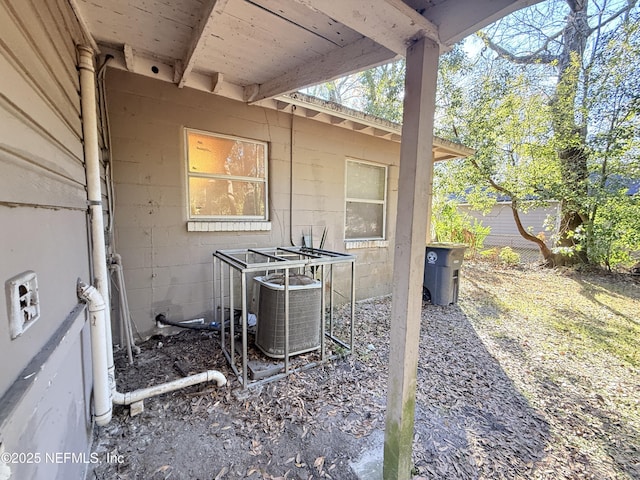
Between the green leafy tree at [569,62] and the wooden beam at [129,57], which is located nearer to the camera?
the wooden beam at [129,57]

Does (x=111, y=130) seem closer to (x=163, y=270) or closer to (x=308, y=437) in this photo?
(x=163, y=270)

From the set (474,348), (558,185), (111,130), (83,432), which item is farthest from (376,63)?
(558,185)

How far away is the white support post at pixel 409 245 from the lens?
56.0 inches

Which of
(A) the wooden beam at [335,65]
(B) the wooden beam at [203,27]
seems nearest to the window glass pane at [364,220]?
(A) the wooden beam at [335,65]

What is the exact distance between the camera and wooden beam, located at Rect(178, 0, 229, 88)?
5.51ft

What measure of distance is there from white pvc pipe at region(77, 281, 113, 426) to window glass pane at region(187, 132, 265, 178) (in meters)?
1.95

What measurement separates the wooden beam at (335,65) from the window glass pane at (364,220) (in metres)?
2.39

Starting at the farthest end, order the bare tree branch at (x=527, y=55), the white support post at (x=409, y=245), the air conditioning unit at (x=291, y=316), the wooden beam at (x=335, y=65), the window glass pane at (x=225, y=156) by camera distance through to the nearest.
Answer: the bare tree branch at (x=527, y=55)
the window glass pane at (x=225, y=156)
the air conditioning unit at (x=291, y=316)
the wooden beam at (x=335, y=65)
the white support post at (x=409, y=245)

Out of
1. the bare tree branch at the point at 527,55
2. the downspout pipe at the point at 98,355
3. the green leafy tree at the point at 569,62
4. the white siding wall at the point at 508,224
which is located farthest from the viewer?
the white siding wall at the point at 508,224

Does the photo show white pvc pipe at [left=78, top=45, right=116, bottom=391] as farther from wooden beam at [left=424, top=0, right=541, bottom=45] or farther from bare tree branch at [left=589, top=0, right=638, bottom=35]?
bare tree branch at [left=589, top=0, right=638, bottom=35]

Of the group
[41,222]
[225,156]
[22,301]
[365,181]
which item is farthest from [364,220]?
[22,301]

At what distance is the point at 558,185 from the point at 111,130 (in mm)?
9651

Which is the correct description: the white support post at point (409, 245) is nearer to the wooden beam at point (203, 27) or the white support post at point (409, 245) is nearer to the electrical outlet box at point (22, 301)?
the wooden beam at point (203, 27)

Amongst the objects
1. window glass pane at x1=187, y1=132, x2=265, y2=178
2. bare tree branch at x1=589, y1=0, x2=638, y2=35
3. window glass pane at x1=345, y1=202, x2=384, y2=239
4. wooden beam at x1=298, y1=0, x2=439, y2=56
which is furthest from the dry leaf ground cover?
bare tree branch at x1=589, y1=0, x2=638, y2=35
